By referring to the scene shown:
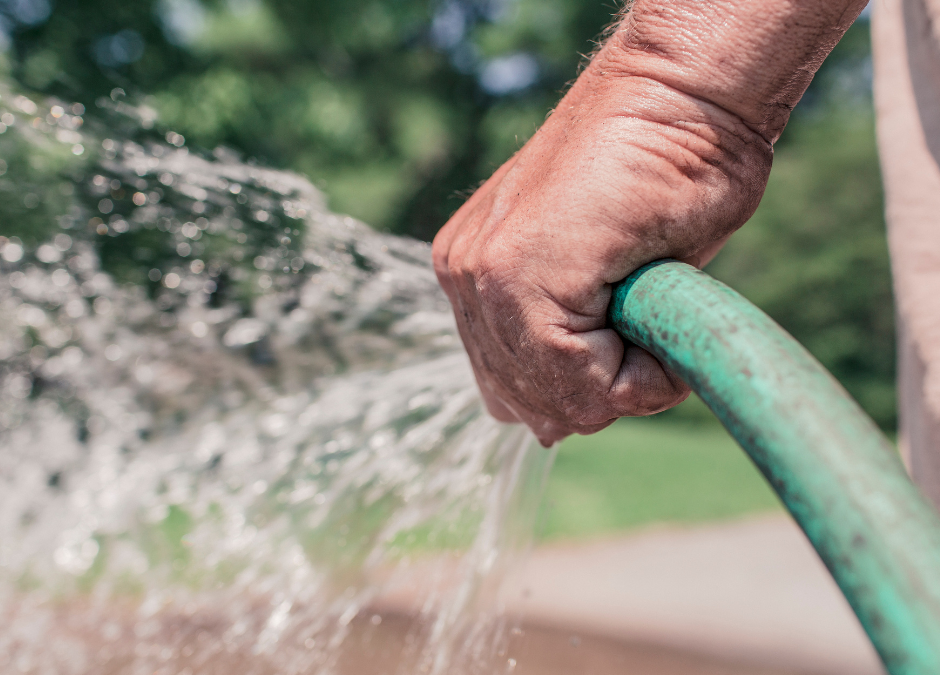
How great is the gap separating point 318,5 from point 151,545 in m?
8.34

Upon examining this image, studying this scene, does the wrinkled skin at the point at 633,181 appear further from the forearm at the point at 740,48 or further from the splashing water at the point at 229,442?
the splashing water at the point at 229,442

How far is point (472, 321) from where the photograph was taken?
108cm

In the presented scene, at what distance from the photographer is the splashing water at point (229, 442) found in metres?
2.15

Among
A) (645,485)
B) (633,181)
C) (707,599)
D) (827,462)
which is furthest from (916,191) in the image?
(645,485)

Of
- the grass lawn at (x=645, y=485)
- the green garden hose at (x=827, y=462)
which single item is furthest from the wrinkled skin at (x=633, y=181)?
the grass lawn at (x=645, y=485)

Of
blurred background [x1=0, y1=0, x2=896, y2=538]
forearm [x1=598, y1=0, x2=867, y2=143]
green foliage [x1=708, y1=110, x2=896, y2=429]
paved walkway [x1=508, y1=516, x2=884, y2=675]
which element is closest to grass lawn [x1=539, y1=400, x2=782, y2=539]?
blurred background [x1=0, y1=0, x2=896, y2=538]

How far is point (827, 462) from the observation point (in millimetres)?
583

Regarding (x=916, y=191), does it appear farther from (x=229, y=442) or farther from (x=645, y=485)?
(x=645, y=485)

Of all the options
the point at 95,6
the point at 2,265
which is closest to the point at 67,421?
the point at 2,265

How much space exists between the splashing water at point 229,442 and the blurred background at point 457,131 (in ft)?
5.01

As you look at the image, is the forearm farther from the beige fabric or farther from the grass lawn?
the grass lawn

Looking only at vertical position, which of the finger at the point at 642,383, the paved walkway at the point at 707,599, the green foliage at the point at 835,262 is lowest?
the green foliage at the point at 835,262

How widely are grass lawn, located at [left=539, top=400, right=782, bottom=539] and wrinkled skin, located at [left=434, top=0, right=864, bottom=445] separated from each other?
3435 millimetres

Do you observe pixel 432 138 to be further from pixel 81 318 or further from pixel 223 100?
pixel 81 318
